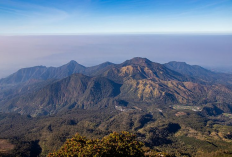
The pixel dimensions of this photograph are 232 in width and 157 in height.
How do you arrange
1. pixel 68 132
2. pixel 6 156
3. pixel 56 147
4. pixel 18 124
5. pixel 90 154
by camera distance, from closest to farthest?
pixel 90 154, pixel 6 156, pixel 56 147, pixel 68 132, pixel 18 124

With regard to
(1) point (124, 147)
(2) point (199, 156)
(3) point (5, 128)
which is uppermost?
(1) point (124, 147)

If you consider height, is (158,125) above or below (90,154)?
below

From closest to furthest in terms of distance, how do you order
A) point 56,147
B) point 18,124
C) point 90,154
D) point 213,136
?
point 90,154 → point 56,147 → point 213,136 → point 18,124

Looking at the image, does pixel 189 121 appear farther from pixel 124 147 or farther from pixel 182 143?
pixel 124 147

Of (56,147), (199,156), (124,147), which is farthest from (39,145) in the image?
(199,156)

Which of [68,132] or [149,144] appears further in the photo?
[68,132]

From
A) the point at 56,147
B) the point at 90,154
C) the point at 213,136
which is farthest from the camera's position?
the point at 213,136

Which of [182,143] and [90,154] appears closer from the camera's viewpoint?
[90,154]

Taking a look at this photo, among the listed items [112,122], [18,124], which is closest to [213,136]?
[112,122]

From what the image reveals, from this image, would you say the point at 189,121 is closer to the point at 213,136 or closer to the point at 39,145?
the point at 213,136
